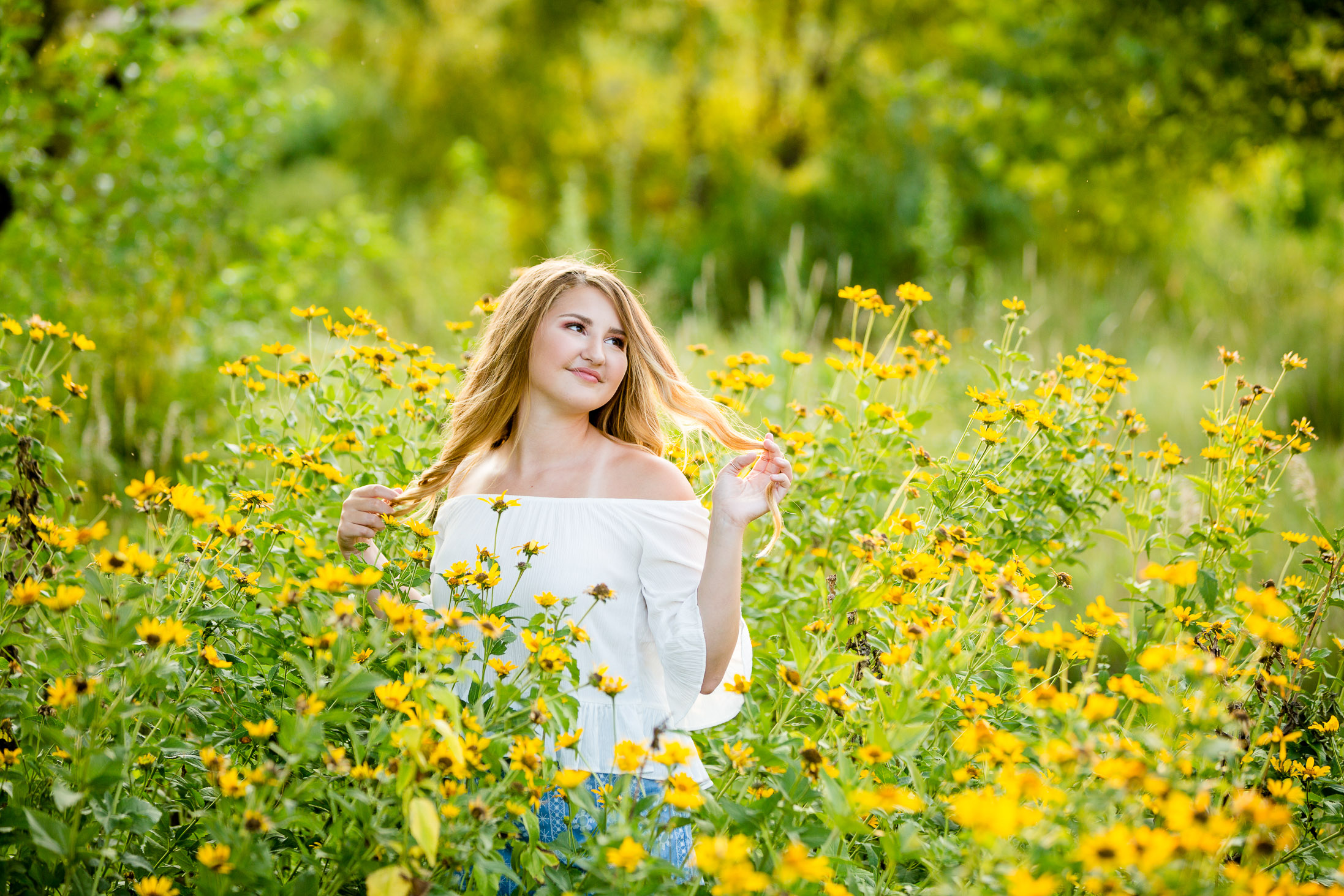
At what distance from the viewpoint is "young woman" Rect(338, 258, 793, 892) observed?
6.66ft

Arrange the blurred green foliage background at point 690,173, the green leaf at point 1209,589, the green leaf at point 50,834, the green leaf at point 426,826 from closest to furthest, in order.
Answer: the green leaf at point 426,826
the green leaf at point 50,834
the green leaf at point 1209,589
the blurred green foliage background at point 690,173

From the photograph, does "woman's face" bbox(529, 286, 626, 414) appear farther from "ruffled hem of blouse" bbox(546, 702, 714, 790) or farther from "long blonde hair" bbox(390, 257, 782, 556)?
A: "ruffled hem of blouse" bbox(546, 702, 714, 790)

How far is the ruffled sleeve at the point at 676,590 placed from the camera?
2.04 m

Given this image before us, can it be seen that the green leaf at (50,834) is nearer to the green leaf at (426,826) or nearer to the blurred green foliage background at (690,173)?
the green leaf at (426,826)

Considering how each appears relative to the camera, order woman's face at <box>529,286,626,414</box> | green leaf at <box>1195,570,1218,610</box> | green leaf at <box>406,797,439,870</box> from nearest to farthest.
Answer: green leaf at <box>406,797,439,870</box>
green leaf at <box>1195,570,1218,610</box>
woman's face at <box>529,286,626,414</box>

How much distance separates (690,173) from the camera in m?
13.5

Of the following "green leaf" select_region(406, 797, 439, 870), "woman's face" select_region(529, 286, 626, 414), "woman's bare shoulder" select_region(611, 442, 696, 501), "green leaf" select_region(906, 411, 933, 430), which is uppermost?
"woman's face" select_region(529, 286, 626, 414)

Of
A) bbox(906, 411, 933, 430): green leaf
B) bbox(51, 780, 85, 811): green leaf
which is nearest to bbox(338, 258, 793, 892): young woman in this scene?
bbox(906, 411, 933, 430): green leaf

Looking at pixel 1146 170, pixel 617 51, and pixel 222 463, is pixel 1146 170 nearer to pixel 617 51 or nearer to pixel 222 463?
pixel 222 463

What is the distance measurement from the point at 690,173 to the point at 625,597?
12.1 m

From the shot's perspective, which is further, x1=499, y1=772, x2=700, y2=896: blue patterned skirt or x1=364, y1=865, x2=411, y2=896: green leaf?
x1=499, y1=772, x2=700, y2=896: blue patterned skirt

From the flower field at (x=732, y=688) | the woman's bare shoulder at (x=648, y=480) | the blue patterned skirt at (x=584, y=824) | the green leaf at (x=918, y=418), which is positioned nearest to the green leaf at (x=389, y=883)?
the flower field at (x=732, y=688)

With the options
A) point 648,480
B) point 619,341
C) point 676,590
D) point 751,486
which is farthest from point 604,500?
point 619,341

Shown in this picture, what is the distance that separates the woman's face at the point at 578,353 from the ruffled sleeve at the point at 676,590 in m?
0.36
